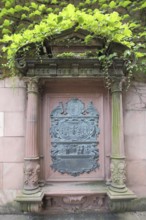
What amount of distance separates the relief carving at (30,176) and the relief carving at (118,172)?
1336mm

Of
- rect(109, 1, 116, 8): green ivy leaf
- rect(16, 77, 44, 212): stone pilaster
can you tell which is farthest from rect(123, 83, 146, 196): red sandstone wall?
rect(16, 77, 44, 212): stone pilaster

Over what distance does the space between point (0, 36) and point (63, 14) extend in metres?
1.72

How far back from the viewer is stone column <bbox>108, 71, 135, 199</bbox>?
3.71 metres

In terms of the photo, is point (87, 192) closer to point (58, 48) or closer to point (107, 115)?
point (107, 115)

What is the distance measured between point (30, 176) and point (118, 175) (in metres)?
1.51

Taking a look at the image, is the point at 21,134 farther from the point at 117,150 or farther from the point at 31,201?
the point at 117,150

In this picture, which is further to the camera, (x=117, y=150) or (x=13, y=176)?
(x=13, y=176)

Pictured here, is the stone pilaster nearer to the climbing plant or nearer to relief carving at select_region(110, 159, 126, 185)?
the climbing plant

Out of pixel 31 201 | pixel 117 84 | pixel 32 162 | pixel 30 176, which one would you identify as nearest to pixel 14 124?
pixel 32 162

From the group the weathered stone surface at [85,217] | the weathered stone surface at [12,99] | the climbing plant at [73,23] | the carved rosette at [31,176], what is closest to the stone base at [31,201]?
the carved rosette at [31,176]

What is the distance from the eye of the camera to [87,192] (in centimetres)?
379

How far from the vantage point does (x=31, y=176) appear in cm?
375

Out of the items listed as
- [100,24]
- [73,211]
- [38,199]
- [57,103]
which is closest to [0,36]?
[57,103]

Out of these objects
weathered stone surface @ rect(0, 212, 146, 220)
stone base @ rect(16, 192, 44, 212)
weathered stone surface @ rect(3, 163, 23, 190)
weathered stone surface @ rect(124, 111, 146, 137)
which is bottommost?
weathered stone surface @ rect(0, 212, 146, 220)
